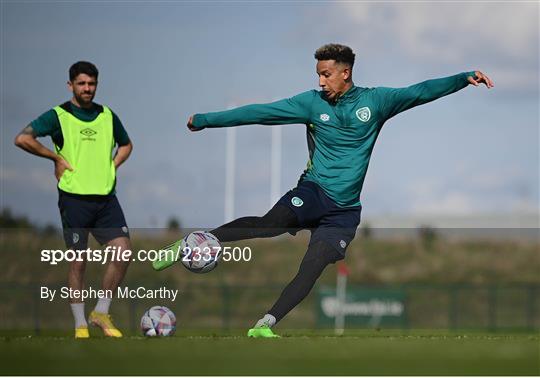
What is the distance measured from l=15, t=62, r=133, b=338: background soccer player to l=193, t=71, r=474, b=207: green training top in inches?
44.3

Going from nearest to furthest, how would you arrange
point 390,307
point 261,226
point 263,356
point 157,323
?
point 263,356
point 261,226
point 157,323
point 390,307

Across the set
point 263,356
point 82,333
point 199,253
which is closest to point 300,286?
point 263,356

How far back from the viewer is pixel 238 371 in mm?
10570

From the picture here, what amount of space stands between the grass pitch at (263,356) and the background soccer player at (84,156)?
1.14m

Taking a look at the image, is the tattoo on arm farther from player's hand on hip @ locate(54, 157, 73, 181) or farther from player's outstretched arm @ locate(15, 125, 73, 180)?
player's hand on hip @ locate(54, 157, 73, 181)

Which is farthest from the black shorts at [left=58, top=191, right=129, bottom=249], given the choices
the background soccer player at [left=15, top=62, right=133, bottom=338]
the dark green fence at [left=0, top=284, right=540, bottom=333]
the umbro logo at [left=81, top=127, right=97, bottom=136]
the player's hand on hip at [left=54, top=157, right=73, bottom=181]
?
the dark green fence at [left=0, top=284, right=540, bottom=333]

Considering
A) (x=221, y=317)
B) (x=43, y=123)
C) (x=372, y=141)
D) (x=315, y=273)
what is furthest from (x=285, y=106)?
(x=221, y=317)

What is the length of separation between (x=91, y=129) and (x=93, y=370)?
2.83 m

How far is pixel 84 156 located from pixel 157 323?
7.81 ft

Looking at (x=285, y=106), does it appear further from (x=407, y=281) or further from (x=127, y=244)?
(x=407, y=281)

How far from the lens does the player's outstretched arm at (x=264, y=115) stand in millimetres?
11727

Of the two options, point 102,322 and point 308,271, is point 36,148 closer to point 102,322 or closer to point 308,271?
point 102,322

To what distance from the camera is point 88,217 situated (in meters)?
12.3

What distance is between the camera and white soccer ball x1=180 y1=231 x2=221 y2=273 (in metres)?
11.6
